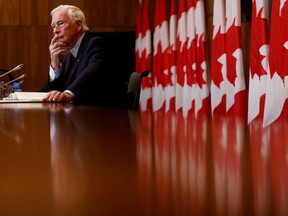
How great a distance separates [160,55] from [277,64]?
3.26 meters

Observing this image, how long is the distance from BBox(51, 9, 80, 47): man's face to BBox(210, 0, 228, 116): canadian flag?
4.51 feet

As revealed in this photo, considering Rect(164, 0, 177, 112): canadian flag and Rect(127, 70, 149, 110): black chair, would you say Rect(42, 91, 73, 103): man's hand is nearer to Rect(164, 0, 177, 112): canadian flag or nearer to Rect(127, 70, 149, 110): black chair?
Rect(127, 70, 149, 110): black chair

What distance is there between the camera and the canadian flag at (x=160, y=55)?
6.33 metres

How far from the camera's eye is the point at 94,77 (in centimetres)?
296

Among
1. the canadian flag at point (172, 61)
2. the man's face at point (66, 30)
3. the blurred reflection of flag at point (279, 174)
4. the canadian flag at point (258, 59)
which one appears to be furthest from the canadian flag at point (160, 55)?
the blurred reflection of flag at point (279, 174)

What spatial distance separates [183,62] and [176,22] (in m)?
0.65

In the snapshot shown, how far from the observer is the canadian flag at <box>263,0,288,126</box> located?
3.26 m

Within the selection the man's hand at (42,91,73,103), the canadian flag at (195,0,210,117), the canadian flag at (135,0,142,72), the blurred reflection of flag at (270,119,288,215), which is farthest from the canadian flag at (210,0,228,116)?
the blurred reflection of flag at (270,119,288,215)

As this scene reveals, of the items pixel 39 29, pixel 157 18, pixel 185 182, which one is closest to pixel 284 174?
pixel 185 182

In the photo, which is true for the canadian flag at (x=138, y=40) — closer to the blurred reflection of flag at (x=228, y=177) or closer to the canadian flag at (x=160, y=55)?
the canadian flag at (x=160, y=55)

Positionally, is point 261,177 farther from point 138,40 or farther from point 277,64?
point 138,40

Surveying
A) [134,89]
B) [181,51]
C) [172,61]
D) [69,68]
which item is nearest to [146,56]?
[172,61]

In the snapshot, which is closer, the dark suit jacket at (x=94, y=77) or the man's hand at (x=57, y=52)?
the dark suit jacket at (x=94, y=77)

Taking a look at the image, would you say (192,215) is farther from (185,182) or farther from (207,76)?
(207,76)
